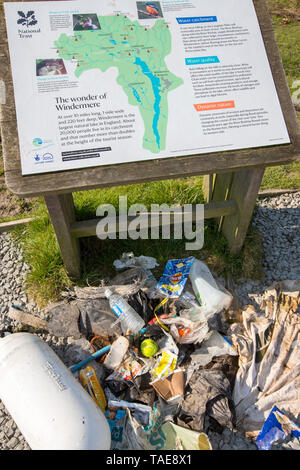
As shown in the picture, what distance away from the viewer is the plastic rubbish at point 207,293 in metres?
2.80

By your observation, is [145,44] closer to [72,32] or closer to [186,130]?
Result: [72,32]

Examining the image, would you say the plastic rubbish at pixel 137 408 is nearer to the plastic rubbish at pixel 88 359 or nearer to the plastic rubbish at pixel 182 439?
the plastic rubbish at pixel 182 439

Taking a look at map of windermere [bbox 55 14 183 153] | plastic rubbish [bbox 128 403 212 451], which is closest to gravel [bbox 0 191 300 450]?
plastic rubbish [bbox 128 403 212 451]

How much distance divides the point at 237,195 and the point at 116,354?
1.61 meters

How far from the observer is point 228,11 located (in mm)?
2373

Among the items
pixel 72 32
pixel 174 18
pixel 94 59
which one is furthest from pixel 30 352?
pixel 174 18

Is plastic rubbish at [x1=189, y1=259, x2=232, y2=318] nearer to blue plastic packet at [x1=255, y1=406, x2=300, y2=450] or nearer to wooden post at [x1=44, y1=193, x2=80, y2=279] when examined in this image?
blue plastic packet at [x1=255, y1=406, x2=300, y2=450]

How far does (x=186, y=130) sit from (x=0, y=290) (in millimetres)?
2156

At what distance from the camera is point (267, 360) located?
2.54 m

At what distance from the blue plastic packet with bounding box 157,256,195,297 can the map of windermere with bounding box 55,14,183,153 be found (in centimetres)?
120

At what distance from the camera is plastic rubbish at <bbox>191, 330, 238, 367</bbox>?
2521 millimetres

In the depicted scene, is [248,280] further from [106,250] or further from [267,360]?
[106,250]

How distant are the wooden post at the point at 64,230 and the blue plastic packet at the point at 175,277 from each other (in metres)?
0.75
